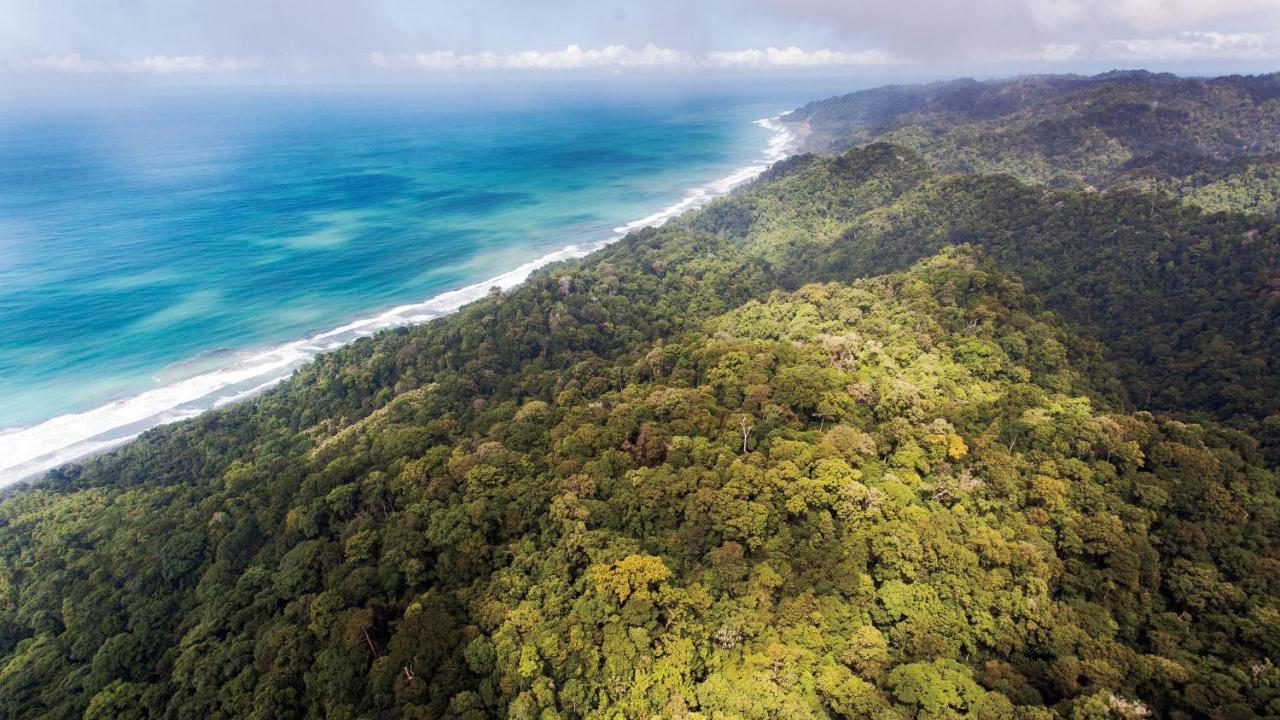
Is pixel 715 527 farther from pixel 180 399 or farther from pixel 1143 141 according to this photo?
pixel 1143 141

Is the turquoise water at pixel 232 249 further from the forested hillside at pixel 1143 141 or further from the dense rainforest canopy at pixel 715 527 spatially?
the forested hillside at pixel 1143 141

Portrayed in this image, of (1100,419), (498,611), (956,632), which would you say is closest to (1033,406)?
(1100,419)

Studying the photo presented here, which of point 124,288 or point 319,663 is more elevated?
point 124,288

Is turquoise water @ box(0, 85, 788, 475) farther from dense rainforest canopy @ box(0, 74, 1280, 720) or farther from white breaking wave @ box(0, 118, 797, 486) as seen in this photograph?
dense rainforest canopy @ box(0, 74, 1280, 720)

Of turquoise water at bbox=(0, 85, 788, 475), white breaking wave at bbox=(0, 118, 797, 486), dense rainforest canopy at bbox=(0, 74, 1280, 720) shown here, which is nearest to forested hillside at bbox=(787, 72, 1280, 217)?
dense rainforest canopy at bbox=(0, 74, 1280, 720)

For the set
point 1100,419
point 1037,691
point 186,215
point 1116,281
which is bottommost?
point 1037,691

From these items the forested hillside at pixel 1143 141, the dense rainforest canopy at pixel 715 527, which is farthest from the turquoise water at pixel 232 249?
the forested hillside at pixel 1143 141

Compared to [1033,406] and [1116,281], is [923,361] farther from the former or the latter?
[1116,281]

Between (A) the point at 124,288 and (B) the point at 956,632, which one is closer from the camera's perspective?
(B) the point at 956,632
